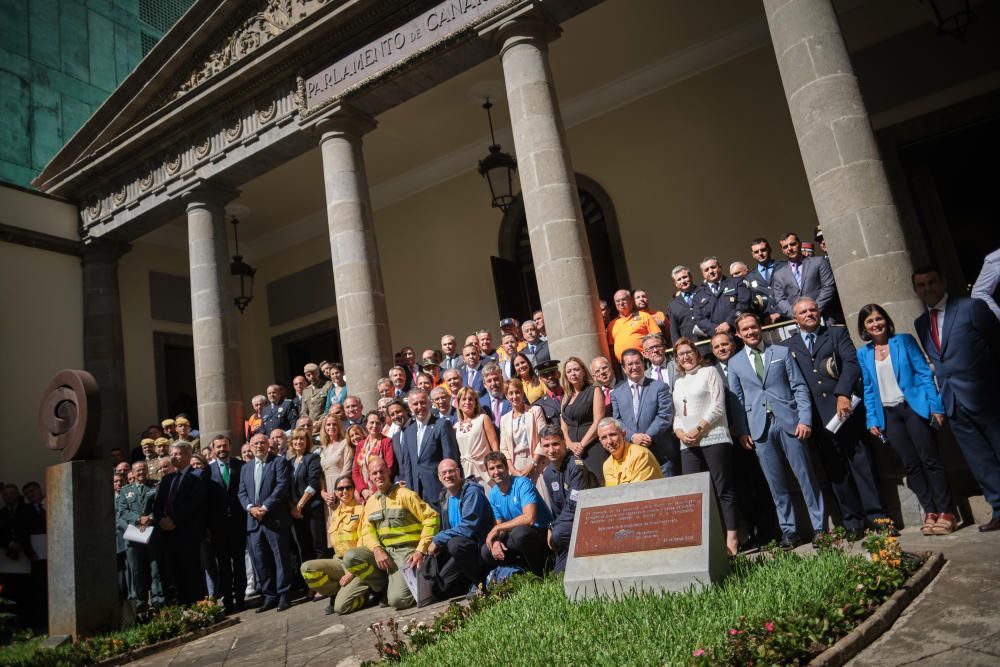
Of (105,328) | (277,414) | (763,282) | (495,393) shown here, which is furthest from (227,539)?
(105,328)

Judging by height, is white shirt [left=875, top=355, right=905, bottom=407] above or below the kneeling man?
above

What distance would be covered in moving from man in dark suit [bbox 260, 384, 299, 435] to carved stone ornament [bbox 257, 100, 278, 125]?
4.26 m

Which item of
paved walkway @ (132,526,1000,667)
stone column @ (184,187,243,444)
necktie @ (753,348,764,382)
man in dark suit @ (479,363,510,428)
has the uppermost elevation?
stone column @ (184,187,243,444)

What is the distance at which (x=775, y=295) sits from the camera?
7301 mm

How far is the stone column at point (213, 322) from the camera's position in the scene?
10891mm

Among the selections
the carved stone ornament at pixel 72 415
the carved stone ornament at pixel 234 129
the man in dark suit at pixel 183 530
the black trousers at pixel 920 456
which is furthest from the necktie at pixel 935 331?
the carved stone ornament at pixel 234 129

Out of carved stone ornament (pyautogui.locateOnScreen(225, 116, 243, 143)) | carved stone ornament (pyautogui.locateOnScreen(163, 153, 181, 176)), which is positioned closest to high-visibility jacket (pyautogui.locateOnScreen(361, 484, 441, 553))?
carved stone ornament (pyautogui.locateOnScreen(225, 116, 243, 143))

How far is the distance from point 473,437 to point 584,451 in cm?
117

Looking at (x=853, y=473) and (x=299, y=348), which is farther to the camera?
(x=299, y=348)

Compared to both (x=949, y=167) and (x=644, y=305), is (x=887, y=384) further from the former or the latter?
(x=949, y=167)

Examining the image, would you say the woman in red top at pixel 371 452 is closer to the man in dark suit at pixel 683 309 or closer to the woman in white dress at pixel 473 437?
the woman in white dress at pixel 473 437

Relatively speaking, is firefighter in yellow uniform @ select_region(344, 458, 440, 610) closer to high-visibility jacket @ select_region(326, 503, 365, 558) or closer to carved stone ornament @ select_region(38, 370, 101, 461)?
high-visibility jacket @ select_region(326, 503, 365, 558)

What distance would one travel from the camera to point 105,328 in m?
13.4

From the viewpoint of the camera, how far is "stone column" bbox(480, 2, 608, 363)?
25.4 ft
